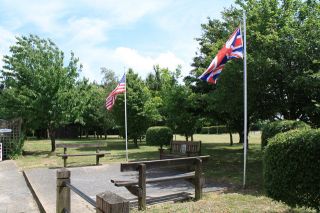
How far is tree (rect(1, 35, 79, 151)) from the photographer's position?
814 inches

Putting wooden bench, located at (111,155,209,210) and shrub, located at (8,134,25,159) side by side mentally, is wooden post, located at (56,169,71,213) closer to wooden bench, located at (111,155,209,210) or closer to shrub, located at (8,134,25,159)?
wooden bench, located at (111,155,209,210)

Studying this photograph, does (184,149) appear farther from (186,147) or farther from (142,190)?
(142,190)

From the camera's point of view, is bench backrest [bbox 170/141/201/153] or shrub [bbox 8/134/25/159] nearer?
bench backrest [bbox 170/141/201/153]

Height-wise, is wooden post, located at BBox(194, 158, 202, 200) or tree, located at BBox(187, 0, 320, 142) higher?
tree, located at BBox(187, 0, 320, 142)

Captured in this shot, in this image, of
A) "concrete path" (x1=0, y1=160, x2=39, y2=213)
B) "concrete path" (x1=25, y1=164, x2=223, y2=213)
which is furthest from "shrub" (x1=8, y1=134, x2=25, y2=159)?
"concrete path" (x1=25, y1=164, x2=223, y2=213)

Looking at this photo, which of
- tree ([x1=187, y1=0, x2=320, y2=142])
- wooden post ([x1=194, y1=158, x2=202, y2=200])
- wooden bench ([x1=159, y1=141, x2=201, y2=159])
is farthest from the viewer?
wooden bench ([x1=159, y1=141, x2=201, y2=159])

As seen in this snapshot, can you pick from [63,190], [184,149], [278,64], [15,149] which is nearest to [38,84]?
[15,149]

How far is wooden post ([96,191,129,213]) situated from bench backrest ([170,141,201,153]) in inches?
398

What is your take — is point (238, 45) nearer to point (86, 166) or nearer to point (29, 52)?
point (86, 166)

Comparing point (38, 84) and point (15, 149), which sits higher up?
point (38, 84)

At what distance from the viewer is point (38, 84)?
20625 millimetres

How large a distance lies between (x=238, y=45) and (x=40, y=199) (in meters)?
6.31

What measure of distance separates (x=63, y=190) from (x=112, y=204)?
320cm

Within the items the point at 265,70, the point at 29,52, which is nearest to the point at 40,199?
the point at 265,70
